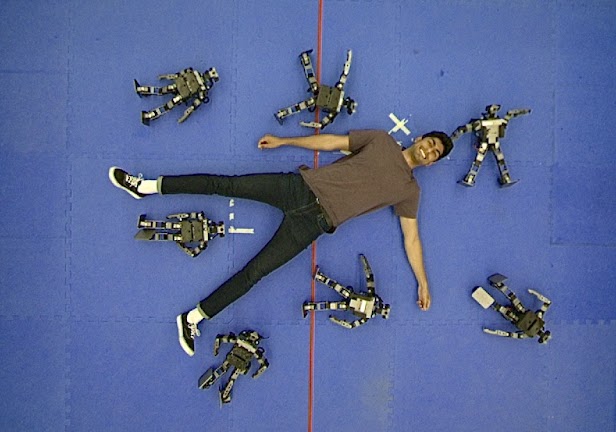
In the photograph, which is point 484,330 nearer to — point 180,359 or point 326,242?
point 326,242

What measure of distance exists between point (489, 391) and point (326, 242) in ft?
5.62

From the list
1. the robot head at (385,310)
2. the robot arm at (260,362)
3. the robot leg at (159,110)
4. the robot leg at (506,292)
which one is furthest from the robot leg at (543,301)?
the robot leg at (159,110)

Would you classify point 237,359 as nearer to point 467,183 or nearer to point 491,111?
point 467,183

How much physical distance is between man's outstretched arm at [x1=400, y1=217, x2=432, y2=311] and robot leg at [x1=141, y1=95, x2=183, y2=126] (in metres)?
1.80

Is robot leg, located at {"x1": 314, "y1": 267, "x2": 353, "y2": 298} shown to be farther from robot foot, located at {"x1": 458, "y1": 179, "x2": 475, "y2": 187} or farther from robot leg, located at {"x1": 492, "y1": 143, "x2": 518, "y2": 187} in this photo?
robot leg, located at {"x1": 492, "y1": 143, "x2": 518, "y2": 187}

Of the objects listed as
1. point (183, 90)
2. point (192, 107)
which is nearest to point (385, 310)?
point (192, 107)

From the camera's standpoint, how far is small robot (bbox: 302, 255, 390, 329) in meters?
3.37

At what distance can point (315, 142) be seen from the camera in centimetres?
338

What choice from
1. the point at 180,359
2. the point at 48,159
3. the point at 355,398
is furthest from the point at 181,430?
the point at 48,159

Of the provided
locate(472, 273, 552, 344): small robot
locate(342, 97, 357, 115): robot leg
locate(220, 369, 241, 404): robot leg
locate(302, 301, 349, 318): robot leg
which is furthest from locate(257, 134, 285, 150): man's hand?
locate(472, 273, 552, 344): small robot

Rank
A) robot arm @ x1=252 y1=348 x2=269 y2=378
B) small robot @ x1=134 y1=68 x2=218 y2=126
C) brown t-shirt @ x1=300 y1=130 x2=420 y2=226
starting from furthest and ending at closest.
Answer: robot arm @ x1=252 y1=348 x2=269 y2=378
small robot @ x1=134 y1=68 x2=218 y2=126
brown t-shirt @ x1=300 y1=130 x2=420 y2=226

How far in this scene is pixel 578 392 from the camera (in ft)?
12.2

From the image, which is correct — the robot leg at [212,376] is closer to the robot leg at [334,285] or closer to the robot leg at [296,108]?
the robot leg at [334,285]

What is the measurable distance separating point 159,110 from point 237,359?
184 cm
